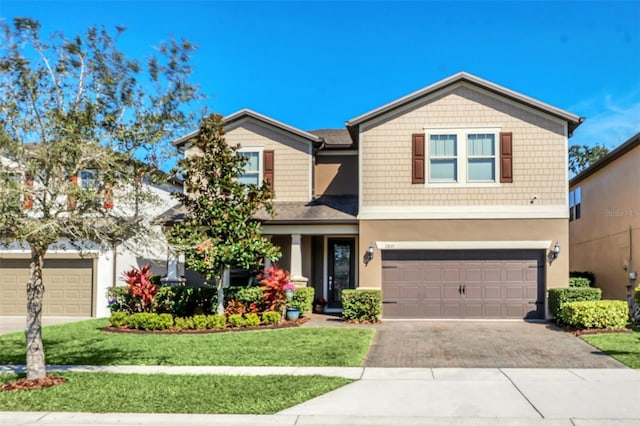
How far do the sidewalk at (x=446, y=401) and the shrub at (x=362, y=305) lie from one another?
623 centimetres

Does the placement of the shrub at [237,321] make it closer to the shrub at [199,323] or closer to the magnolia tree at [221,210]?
the shrub at [199,323]

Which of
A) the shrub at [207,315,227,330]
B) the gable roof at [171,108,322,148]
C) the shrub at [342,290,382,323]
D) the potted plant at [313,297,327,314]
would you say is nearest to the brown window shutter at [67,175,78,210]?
the shrub at [207,315,227,330]

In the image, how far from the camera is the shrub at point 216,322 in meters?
14.4

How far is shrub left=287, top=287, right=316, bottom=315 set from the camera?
16081 mm

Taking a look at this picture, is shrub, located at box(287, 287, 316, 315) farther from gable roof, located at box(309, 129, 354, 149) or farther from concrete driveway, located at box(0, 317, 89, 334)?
concrete driveway, located at box(0, 317, 89, 334)

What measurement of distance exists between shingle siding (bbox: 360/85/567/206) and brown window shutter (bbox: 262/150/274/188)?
3461 millimetres

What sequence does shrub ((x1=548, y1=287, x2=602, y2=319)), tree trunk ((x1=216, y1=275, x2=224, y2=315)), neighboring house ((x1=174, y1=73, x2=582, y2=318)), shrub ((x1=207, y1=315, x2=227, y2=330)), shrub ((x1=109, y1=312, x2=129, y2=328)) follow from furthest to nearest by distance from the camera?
neighboring house ((x1=174, y1=73, x2=582, y2=318)) → tree trunk ((x1=216, y1=275, x2=224, y2=315)) → shrub ((x1=548, y1=287, x2=602, y2=319)) → shrub ((x1=109, y1=312, x2=129, y2=328)) → shrub ((x1=207, y1=315, x2=227, y2=330))

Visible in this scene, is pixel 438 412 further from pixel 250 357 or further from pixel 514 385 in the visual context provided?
pixel 250 357

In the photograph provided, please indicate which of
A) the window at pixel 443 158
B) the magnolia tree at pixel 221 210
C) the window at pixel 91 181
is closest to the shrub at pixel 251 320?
the magnolia tree at pixel 221 210

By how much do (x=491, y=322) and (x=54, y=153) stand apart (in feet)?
42.0

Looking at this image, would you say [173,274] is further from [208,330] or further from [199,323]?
[208,330]

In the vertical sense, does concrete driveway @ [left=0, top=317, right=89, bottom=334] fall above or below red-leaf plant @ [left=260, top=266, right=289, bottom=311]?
below

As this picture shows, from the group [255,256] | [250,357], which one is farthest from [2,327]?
[250,357]

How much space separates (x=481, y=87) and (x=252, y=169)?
313 inches
